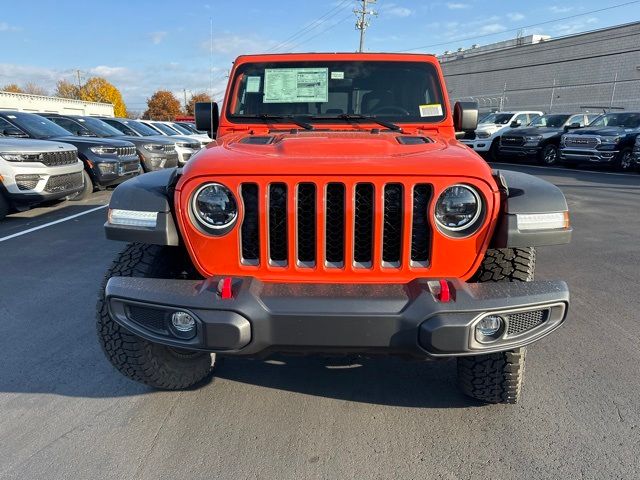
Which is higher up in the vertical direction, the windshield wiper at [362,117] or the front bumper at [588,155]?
the windshield wiper at [362,117]

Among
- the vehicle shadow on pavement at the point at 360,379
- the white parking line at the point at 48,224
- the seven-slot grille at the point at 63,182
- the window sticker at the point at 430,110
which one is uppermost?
the window sticker at the point at 430,110

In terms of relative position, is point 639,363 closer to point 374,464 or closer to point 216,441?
point 374,464

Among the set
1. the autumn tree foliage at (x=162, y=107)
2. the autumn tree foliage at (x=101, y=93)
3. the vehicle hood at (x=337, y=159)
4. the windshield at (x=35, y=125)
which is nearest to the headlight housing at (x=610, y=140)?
the vehicle hood at (x=337, y=159)

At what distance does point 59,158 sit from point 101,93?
7760 centimetres

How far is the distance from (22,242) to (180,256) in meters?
4.45

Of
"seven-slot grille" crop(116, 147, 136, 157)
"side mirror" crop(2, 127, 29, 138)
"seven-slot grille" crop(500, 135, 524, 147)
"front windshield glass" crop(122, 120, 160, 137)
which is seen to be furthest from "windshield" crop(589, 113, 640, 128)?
"side mirror" crop(2, 127, 29, 138)

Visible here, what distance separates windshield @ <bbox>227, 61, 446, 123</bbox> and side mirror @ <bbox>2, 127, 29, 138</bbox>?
6.87 meters

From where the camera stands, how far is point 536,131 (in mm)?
15859

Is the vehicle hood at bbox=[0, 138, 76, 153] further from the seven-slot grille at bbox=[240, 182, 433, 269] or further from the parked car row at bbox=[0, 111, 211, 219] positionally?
the seven-slot grille at bbox=[240, 182, 433, 269]

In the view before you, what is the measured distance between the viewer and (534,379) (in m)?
2.88

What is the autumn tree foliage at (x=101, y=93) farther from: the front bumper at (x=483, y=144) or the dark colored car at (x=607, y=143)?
the dark colored car at (x=607, y=143)

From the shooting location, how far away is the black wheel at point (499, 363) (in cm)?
232

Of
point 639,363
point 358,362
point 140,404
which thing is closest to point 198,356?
point 140,404

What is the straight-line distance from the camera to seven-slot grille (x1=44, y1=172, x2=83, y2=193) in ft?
23.7
